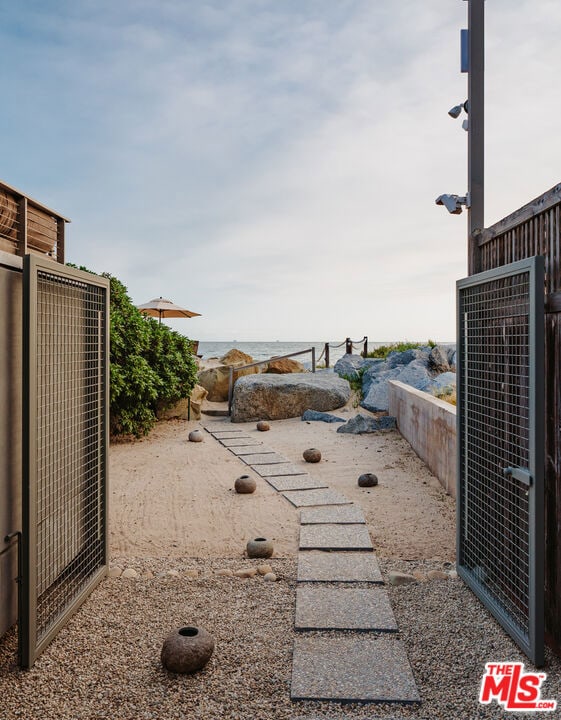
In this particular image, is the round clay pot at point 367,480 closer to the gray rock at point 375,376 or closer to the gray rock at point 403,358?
A: the gray rock at point 375,376

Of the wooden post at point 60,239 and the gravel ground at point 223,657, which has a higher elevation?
the wooden post at point 60,239

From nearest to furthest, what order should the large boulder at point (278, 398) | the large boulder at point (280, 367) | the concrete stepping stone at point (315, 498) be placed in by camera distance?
the concrete stepping stone at point (315, 498) < the large boulder at point (278, 398) < the large boulder at point (280, 367)

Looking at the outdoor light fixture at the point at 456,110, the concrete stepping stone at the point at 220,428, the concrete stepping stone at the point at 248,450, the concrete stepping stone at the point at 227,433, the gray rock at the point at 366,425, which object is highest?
the outdoor light fixture at the point at 456,110

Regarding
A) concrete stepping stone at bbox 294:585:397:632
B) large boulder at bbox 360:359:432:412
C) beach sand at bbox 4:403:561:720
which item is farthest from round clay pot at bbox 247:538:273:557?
large boulder at bbox 360:359:432:412

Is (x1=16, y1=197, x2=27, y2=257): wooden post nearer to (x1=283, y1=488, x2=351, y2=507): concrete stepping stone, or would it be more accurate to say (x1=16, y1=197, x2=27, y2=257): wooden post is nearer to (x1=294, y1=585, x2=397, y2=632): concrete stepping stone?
(x1=294, y1=585, x2=397, y2=632): concrete stepping stone

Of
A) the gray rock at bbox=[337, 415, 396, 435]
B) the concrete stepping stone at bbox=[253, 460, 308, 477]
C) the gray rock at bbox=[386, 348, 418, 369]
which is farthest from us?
the gray rock at bbox=[386, 348, 418, 369]

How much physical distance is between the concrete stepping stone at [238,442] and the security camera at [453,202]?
5067 millimetres

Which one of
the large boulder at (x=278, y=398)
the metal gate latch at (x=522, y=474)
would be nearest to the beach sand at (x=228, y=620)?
the metal gate latch at (x=522, y=474)

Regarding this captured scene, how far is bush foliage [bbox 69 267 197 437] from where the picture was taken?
7.68m

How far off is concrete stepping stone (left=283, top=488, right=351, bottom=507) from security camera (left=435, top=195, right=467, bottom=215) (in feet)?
9.62

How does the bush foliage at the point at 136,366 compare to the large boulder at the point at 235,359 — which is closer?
the bush foliage at the point at 136,366

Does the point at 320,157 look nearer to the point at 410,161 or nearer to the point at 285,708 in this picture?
the point at 410,161

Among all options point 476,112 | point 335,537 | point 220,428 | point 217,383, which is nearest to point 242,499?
point 335,537

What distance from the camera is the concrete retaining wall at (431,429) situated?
545cm
